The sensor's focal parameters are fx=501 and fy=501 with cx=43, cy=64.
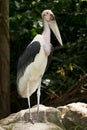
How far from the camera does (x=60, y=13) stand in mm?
7117

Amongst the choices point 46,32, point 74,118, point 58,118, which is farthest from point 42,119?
point 46,32

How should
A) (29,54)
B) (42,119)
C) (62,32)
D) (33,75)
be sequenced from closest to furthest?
1. (29,54)
2. (33,75)
3. (42,119)
4. (62,32)

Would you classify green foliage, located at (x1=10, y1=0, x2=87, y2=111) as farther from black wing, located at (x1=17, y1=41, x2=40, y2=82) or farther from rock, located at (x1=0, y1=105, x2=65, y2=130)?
black wing, located at (x1=17, y1=41, x2=40, y2=82)

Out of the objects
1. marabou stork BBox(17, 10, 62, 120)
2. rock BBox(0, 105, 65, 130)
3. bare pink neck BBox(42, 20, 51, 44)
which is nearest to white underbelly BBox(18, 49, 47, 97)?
marabou stork BBox(17, 10, 62, 120)

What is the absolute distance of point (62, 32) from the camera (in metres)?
7.64

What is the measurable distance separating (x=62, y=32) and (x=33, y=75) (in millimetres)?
2565

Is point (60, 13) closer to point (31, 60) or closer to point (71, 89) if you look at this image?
point (71, 89)

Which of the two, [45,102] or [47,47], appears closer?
[47,47]

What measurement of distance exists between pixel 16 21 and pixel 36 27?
29cm

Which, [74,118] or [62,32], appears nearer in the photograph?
[74,118]

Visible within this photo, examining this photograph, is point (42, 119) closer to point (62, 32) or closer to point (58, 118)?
point (58, 118)

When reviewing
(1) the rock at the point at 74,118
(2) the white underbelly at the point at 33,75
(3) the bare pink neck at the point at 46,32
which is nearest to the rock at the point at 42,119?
(1) the rock at the point at 74,118

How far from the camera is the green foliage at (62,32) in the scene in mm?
6664

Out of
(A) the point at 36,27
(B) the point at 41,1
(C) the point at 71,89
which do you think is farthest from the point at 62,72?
(B) the point at 41,1
